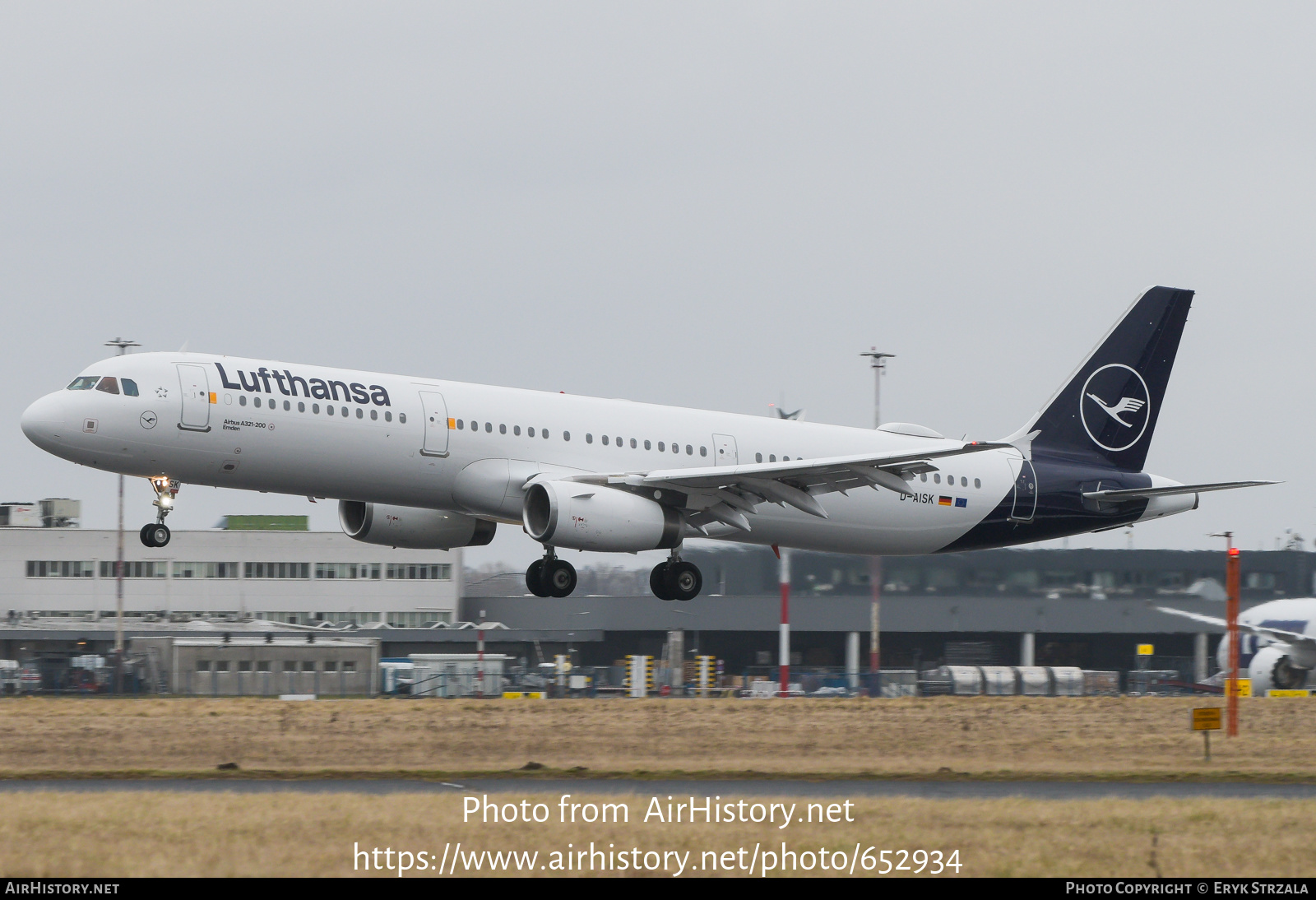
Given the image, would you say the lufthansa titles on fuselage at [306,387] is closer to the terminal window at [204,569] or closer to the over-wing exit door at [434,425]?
the over-wing exit door at [434,425]

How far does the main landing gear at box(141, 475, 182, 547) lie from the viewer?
33.0 meters

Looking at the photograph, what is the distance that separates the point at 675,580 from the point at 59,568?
72.9 meters

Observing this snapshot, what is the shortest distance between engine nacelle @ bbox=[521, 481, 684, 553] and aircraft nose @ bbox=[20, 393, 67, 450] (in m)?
9.80

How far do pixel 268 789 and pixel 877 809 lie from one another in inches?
484

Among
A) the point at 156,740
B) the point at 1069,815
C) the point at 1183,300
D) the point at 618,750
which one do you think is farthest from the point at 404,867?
the point at 1183,300

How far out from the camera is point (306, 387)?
109ft

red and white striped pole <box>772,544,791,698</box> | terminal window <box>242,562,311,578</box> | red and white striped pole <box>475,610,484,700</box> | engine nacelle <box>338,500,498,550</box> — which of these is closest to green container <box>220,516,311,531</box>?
terminal window <box>242,562,311,578</box>

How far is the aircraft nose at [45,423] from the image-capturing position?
104 ft

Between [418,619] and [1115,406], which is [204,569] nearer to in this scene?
[418,619]

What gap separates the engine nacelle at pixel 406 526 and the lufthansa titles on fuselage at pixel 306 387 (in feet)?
16.5

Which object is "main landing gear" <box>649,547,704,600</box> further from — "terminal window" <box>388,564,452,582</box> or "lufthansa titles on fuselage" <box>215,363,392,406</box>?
"terminal window" <box>388,564,452,582</box>

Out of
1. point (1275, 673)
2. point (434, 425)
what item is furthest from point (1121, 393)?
point (1275, 673)

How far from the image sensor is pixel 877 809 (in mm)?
25719

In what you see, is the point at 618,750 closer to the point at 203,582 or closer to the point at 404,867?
the point at 404,867
